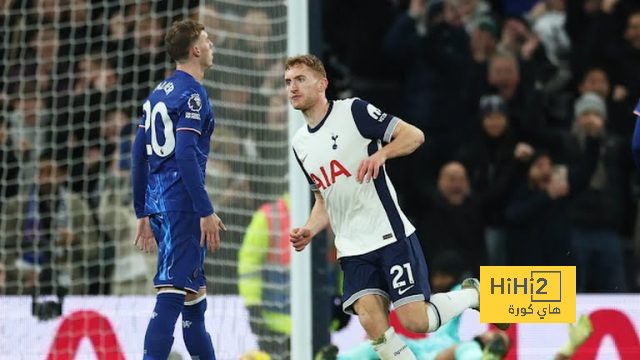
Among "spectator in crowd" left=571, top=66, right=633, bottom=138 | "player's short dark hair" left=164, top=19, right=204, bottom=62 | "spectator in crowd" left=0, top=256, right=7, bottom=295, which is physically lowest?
"spectator in crowd" left=0, top=256, right=7, bottom=295

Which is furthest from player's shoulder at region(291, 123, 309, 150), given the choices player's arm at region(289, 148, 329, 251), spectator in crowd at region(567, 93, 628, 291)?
spectator in crowd at region(567, 93, 628, 291)

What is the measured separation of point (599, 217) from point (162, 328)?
15.0ft

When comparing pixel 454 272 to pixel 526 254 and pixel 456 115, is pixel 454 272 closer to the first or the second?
pixel 526 254

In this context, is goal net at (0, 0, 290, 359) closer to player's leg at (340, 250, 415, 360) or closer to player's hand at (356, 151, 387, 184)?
player's leg at (340, 250, 415, 360)

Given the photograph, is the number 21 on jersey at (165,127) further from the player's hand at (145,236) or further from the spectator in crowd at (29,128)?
the spectator in crowd at (29,128)

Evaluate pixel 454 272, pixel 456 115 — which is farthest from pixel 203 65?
pixel 456 115

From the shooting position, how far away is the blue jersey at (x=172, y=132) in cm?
652

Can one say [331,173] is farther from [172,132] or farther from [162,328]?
[162,328]

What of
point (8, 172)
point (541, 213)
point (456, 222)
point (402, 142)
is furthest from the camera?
point (8, 172)

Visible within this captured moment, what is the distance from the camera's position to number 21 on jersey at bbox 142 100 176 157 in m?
6.60

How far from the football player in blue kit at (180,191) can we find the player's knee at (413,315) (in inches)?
39.2

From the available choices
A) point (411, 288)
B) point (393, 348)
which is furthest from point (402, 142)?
point (393, 348)

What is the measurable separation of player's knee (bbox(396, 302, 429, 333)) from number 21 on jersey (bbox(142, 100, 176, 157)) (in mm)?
1416

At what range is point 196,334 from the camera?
22.1 feet
